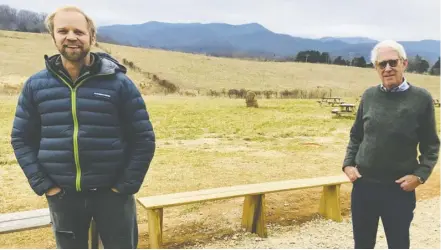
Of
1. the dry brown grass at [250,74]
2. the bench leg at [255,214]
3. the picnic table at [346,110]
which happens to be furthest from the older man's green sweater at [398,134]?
the dry brown grass at [250,74]

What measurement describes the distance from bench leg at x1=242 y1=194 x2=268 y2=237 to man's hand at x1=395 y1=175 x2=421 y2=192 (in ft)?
7.26

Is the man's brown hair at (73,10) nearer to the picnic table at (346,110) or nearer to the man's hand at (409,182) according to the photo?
the man's hand at (409,182)

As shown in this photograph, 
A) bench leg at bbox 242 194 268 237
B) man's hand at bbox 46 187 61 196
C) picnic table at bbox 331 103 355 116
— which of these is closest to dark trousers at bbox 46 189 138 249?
man's hand at bbox 46 187 61 196

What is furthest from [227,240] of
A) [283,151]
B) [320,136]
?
[320,136]

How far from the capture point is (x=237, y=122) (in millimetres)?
15102

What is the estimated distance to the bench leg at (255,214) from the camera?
4926 millimetres

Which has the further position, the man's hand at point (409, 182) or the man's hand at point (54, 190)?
the man's hand at point (409, 182)

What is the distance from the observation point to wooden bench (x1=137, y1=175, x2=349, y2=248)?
4.41 m

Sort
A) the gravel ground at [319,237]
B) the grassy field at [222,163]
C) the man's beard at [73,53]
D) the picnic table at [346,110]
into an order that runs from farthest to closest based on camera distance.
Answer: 1. the picnic table at [346,110]
2. the grassy field at [222,163]
3. the gravel ground at [319,237]
4. the man's beard at [73,53]

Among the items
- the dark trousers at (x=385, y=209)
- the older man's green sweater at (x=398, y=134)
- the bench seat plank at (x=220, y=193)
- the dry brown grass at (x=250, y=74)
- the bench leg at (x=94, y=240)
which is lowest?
the dry brown grass at (x=250, y=74)

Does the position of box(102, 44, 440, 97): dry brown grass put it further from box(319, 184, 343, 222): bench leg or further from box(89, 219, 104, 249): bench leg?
box(89, 219, 104, 249): bench leg

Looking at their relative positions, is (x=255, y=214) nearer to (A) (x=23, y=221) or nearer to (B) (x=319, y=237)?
(B) (x=319, y=237)

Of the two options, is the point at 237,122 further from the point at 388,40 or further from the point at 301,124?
the point at 388,40

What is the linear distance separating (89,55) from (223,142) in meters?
8.68
